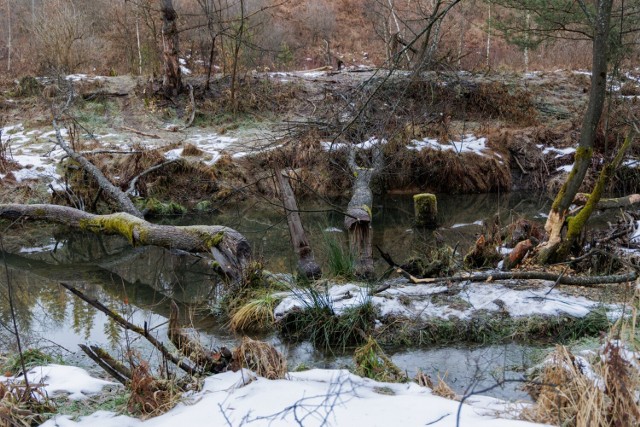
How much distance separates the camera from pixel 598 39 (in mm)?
5223

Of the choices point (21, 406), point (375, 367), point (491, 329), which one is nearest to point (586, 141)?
point (491, 329)

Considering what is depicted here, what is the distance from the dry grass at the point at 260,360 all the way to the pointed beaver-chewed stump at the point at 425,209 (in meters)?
6.29

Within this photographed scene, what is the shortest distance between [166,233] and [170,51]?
8.54 metres

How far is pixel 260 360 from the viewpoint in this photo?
362cm

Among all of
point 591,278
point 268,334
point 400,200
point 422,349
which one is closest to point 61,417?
point 268,334

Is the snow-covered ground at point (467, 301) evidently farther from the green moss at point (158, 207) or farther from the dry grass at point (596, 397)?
the green moss at point (158, 207)

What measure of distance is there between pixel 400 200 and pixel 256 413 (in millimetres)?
9387

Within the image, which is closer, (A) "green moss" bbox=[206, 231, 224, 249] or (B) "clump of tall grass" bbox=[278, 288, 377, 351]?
(B) "clump of tall grass" bbox=[278, 288, 377, 351]

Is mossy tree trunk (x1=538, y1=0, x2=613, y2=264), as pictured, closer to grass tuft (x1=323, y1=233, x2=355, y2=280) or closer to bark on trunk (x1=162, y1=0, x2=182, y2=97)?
grass tuft (x1=323, y1=233, x2=355, y2=280)

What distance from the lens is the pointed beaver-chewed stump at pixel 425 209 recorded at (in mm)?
9570

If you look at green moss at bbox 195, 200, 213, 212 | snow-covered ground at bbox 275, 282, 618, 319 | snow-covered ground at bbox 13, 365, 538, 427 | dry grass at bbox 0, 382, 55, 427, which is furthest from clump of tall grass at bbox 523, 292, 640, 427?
green moss at bbox 195, 200, 213, 212

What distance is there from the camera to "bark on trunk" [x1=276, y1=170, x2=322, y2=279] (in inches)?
246

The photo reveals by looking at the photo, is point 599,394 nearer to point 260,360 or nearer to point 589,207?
point 260,360

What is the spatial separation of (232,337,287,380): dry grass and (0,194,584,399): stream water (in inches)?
23.7
